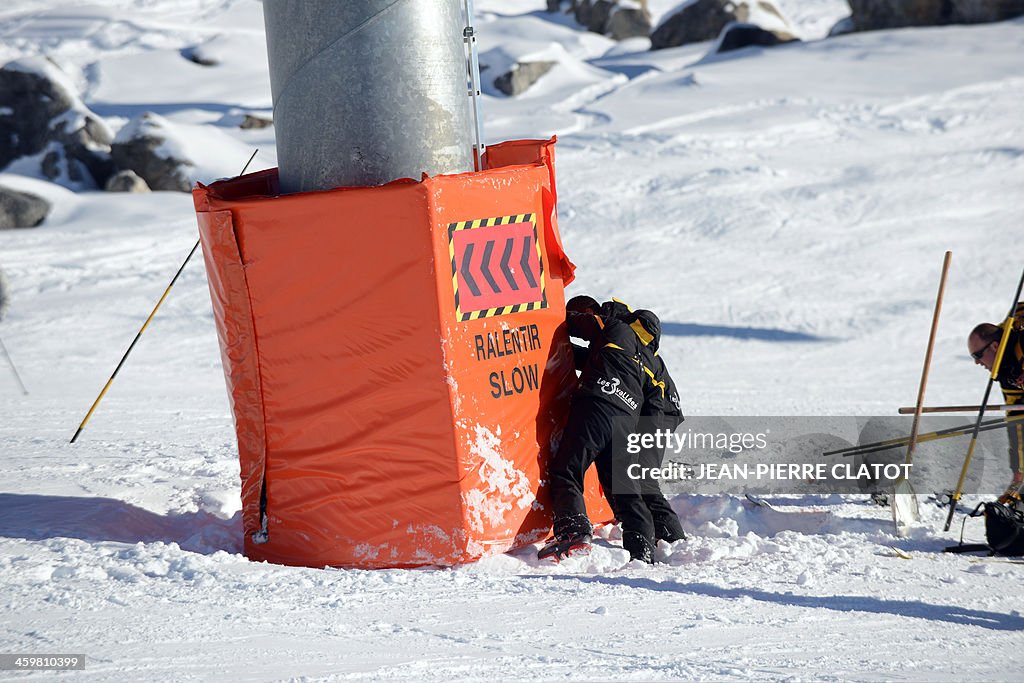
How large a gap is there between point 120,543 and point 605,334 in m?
2.22

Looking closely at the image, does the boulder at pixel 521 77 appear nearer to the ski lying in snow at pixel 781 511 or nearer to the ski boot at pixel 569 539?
the ski lying in snow at pixel 781 511

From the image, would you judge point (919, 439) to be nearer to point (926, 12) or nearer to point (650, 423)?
point (650, 423)

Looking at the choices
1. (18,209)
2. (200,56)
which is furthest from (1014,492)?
(200,56)

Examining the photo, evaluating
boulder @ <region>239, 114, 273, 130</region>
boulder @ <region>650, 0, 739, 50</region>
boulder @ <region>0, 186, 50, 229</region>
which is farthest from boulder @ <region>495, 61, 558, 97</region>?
boulder @ <region>0, 186, 50, 229</region>

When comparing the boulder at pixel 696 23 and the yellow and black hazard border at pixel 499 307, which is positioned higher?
the boulder at pixel 696 23

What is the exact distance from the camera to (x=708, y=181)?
13508mm

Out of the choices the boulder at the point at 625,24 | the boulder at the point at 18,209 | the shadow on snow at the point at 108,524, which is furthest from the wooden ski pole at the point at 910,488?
the boulder at the point at 625,24

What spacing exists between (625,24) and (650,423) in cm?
2712

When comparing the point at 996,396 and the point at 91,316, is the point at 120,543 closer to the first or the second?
the point at 91,316

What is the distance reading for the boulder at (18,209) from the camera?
43.6 feet

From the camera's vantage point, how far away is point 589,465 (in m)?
4.65

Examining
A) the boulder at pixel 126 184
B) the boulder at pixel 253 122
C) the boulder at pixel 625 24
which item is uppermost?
the boulder at pixel 625 24

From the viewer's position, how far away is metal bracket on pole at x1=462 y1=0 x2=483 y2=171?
456 centimetres

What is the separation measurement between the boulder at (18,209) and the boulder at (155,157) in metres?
1.93
